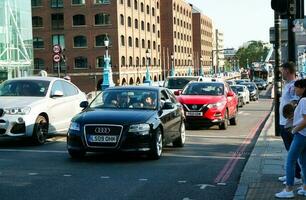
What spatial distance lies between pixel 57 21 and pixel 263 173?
7412cm

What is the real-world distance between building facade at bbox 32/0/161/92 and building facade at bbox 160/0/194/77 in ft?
62.4

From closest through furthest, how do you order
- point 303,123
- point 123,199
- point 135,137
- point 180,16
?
point 303,123 < point 123,199 < point 135,137 < point 180,16

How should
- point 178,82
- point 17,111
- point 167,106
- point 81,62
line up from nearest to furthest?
point 167,106, point 17,111, point 178,82, point 81,62

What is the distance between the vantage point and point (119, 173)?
9.20 metres

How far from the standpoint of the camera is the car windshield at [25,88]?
13742mm

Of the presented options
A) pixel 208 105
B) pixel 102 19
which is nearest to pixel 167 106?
pixel 208 105

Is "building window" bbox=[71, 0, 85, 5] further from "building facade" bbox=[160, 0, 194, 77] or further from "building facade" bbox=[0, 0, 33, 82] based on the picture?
"building facade" bbox=[0, 0, 33, 82]

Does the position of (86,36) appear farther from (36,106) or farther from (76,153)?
(76,153)

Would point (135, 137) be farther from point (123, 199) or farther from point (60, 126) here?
point (60, 126)

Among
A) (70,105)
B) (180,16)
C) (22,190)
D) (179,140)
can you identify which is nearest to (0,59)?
(70,105)

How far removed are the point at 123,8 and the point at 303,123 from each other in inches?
2919

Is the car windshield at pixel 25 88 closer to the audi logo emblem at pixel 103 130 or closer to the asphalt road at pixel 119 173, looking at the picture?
the asphalt road at pixel 119 173

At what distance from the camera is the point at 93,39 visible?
78.6m

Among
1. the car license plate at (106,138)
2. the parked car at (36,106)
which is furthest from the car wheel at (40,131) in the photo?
the car license plate at (106,138)
